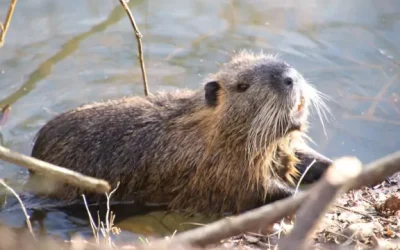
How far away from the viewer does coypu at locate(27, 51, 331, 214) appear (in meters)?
4.38

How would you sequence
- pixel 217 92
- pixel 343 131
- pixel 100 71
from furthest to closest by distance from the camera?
pixel 100 71 < pixel 343 131 < pixel 217 92

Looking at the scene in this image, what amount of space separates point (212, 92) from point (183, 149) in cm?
41

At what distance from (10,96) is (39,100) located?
226 mm

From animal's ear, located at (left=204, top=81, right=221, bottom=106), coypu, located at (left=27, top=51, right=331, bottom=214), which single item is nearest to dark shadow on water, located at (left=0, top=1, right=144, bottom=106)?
coypu, located at (left=27, top=51, right=331, bottom=214)

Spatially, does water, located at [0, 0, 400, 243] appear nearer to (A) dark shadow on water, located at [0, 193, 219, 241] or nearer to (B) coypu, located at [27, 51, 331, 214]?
(A) dark shadow on water, located at [0, 193, 219, 241]

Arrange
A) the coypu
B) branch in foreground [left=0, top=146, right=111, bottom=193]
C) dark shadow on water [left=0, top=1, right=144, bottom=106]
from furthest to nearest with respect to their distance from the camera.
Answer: dark shadow on water [left=0, top=1, right=144, bottom=106], the coypu, branch in foreground [left=0, top=146, right=111, bottom=193]

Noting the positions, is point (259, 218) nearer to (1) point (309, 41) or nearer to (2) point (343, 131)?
(2) point (343, 131)

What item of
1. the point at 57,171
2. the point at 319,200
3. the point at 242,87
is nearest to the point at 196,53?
the point at 242,87

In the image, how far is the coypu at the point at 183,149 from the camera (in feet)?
14.4

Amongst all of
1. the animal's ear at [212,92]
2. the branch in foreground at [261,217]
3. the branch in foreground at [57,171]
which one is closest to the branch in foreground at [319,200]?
the branch in foreground at [261,217]

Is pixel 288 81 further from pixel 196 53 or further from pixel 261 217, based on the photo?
pixel 261 217

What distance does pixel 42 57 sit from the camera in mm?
6109

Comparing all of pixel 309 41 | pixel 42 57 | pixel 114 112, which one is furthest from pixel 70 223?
pixel 309 41

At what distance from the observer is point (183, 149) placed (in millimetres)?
4535
